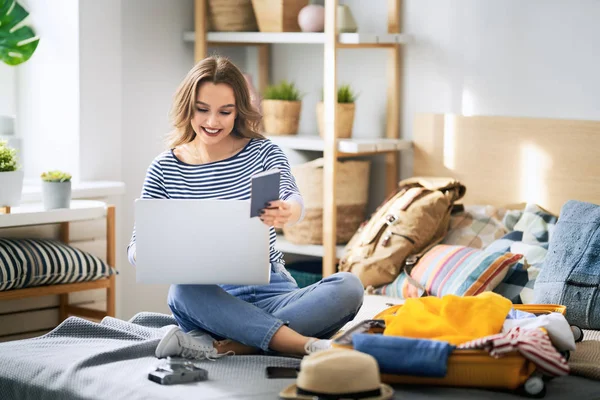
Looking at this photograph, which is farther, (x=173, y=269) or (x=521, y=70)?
(x=521, y=70)

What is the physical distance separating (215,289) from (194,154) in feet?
1.43

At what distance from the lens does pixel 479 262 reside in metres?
2.70

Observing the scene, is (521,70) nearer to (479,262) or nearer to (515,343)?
(479,262)

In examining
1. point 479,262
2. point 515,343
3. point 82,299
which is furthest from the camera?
point 82,299

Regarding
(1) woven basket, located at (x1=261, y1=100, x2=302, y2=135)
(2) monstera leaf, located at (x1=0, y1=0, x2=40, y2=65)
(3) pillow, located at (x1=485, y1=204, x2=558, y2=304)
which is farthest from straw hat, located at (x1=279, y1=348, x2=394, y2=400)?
(2) monstera leaf, located at (x1=0, y1=0, x2=40, y2=65)

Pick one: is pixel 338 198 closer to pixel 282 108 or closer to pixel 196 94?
pixel 282 108

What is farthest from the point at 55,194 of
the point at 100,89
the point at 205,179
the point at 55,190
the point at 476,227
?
the point at 476,227

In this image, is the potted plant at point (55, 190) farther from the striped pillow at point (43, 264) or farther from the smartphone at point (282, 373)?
the smartphone at point (282, 373)

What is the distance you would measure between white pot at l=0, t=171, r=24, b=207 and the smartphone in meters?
1.35

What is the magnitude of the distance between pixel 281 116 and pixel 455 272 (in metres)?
1.12

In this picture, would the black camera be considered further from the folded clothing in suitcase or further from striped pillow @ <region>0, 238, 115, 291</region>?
striped pillow @ <region>0, 238, 115, 291</region>

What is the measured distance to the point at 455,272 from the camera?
2734 mm

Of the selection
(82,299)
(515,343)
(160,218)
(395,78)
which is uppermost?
(395,78)

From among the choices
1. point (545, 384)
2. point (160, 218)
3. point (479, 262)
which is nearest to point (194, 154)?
A: point (160, 218)
